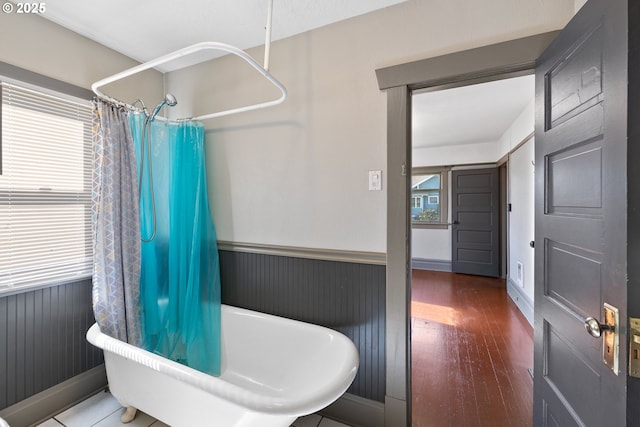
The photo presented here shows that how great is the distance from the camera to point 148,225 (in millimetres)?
1890

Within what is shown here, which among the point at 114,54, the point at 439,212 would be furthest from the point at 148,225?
the point at 439,212

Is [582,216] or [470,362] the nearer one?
[582,216]

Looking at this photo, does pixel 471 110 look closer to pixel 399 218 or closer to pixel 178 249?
pixel 399 218

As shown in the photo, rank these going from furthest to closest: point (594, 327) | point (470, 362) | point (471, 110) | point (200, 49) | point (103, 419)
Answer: point (471, 110) < point (470, 362) < point (103, 419) < point (200, 49) < point (594, 327)

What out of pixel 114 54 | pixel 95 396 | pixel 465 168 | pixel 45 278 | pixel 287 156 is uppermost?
pixel 114 54

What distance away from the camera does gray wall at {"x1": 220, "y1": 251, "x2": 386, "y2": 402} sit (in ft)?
5.22

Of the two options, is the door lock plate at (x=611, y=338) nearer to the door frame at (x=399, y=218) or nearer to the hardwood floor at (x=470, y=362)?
the door frame at (x=399, y=218)

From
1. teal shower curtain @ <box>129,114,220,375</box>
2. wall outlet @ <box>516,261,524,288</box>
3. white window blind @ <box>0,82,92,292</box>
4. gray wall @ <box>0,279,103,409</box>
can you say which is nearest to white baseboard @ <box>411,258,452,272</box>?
wall outlet @ <box>516,261,524,288</box>

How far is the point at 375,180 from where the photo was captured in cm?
158

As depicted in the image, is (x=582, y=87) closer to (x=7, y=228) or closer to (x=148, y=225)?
(x=148, y=225)

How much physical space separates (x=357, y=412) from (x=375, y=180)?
1393 mm

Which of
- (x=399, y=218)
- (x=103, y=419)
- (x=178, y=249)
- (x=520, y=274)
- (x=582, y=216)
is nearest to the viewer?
(x=582, y=216)

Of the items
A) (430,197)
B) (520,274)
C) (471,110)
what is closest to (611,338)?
(471,110)

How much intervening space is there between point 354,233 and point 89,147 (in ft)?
6.29
